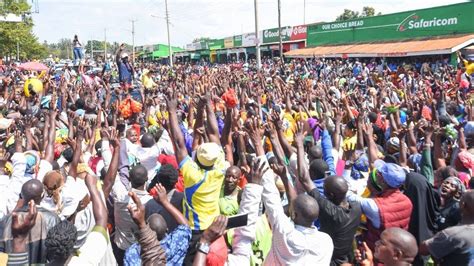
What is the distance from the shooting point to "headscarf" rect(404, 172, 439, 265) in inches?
154

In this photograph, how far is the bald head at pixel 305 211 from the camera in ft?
9.96

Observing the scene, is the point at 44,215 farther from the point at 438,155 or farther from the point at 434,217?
the point at 438,155

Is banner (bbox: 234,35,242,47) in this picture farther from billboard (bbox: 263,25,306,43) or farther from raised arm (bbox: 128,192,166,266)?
raised arm (bbox: 128,192,166,266)

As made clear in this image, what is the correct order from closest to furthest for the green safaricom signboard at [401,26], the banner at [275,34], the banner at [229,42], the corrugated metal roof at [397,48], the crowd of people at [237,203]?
the crowd of people at [237,203], the corrugated metal roof at [397,48], the green safaricom signboard at [401,26], the banner at [275,34], the banner at [229,42]

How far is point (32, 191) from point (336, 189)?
2.25 meters

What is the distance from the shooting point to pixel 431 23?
24531 mm

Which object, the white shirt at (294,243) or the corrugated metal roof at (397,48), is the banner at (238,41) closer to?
the corrugated metal roof at (397,48)

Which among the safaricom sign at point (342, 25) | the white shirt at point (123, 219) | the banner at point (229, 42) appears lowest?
the white shirt at point (123, 219)

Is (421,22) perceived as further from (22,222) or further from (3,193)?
(22,222)

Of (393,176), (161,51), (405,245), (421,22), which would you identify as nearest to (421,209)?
(393,176)

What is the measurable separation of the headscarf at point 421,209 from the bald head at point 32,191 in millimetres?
2983

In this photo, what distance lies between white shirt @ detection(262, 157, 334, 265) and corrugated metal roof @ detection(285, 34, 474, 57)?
2004 centimetres

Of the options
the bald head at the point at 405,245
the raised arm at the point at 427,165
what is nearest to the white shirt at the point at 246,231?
the bald head at the point at 405,245

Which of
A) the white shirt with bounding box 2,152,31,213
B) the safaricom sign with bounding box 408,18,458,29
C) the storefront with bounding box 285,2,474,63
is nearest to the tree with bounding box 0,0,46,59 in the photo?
the storefront with bounding box 285,2,474,63
